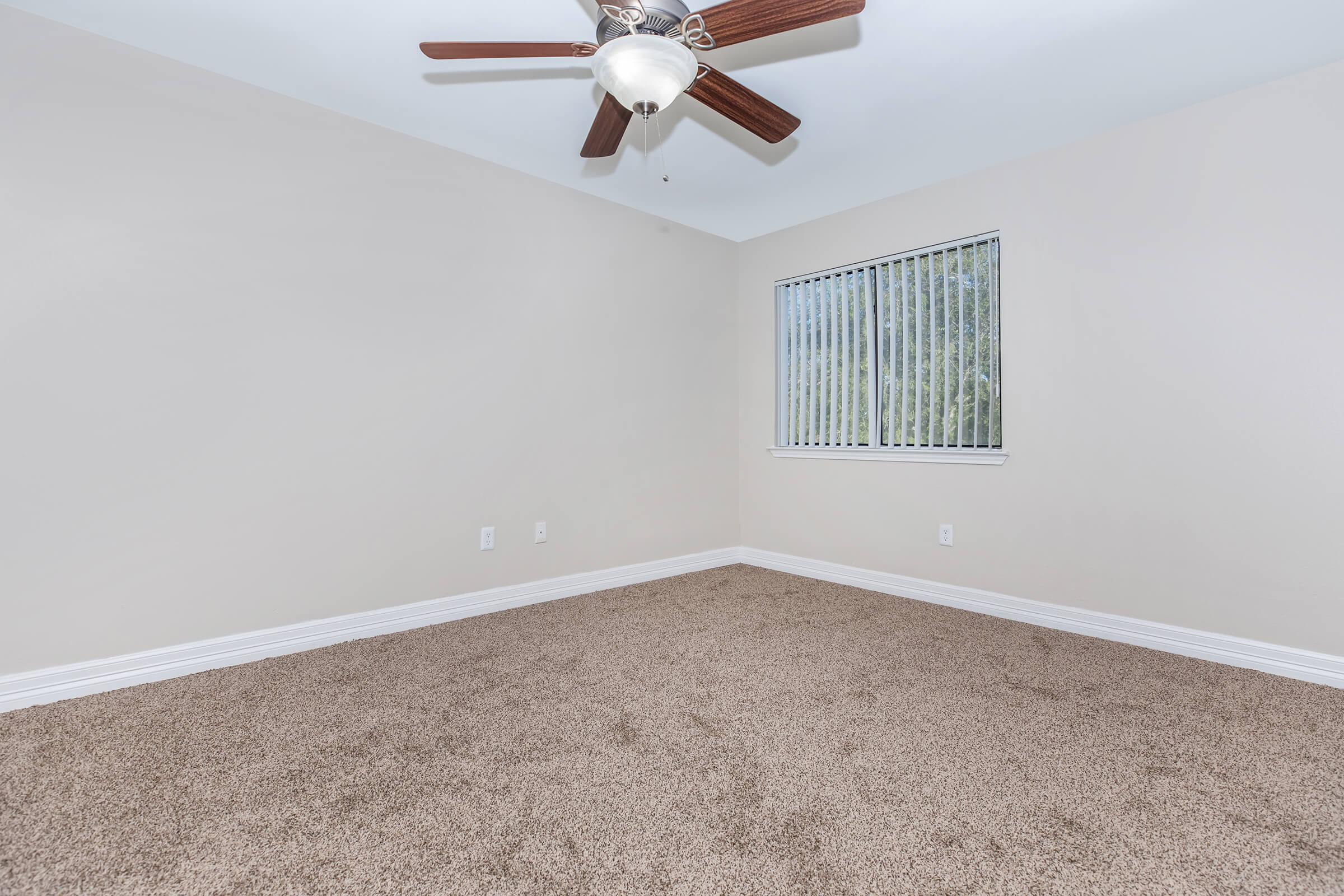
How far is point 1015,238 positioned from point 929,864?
281 cm

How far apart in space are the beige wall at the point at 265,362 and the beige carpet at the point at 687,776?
42 centimetres

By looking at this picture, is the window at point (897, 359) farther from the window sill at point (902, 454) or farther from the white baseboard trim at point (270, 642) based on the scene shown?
the white baseboard trim at point (270, 642)

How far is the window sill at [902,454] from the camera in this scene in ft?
9.81

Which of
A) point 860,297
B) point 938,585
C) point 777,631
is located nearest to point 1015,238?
point 860,297

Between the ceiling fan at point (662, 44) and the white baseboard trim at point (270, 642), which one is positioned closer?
the ceiling fan at point (662, 44)

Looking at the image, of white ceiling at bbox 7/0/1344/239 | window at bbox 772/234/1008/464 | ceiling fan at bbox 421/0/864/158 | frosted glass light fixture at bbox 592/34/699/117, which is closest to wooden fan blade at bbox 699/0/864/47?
ceiling fan at bbox 421/0/864/158

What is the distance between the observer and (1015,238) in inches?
113

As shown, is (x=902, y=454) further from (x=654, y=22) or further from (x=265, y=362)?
(x=265, y=362)

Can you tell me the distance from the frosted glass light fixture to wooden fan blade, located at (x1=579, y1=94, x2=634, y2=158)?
18 centimetres

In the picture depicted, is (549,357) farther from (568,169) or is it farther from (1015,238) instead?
(1015,238)

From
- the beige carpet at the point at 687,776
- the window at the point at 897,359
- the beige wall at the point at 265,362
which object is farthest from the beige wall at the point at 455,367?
the beige carpet at the point at 687,776

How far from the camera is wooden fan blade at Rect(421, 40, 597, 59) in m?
1.65

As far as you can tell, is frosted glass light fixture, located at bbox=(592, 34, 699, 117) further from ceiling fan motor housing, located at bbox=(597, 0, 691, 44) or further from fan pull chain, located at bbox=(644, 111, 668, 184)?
fan pull chain, located at bbox=(644, 111, 668, 184)

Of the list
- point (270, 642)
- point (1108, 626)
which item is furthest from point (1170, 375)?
point (270, 642)
